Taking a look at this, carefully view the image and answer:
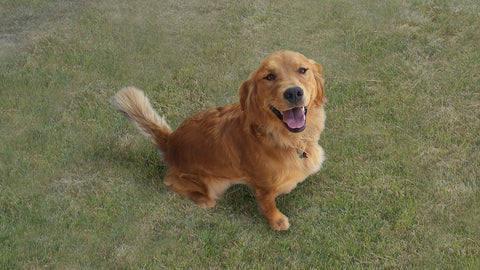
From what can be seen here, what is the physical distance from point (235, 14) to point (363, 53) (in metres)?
1.92

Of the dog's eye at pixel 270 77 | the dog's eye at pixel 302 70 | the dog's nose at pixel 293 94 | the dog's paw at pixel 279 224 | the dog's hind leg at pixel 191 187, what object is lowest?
the dog's paw at pixel 279 224

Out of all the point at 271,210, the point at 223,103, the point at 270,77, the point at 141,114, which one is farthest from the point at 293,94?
the point at 223,103

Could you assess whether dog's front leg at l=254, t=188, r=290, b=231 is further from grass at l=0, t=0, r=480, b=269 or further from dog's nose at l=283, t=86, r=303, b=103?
dog's nose at l=283, t=86, r=303, b=103

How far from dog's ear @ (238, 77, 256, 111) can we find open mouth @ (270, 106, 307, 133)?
18cm

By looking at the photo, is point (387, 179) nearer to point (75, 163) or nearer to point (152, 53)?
point (75, 163)

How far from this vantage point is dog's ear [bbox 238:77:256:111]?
153 inches

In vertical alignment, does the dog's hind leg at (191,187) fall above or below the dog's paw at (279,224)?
above

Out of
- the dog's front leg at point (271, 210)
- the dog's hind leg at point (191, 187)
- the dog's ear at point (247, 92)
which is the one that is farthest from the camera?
the dog's hind leg at point (191, 187)

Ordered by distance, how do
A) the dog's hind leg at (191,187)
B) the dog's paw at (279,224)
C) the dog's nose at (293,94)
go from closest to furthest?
the dog's nose at (293,94), the dog's paw at (279,224), the dog's hind leg at (191,187)

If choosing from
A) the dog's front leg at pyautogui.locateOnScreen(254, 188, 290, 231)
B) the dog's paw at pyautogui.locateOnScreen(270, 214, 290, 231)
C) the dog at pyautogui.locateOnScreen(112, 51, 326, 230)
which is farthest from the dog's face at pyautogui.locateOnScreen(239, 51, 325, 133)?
the dog's paw at pyautogui.locateOnScreen(270, 214, 290, 231)

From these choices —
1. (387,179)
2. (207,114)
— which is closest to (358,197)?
(387,179)

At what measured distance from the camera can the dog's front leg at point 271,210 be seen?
14.0 feet

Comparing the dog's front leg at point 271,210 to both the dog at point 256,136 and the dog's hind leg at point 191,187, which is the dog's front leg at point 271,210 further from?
the dog's hind leg at point 191,187

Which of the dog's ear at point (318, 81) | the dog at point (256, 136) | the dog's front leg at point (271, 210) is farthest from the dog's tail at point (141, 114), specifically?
the dog's ear at point (318, 81)
